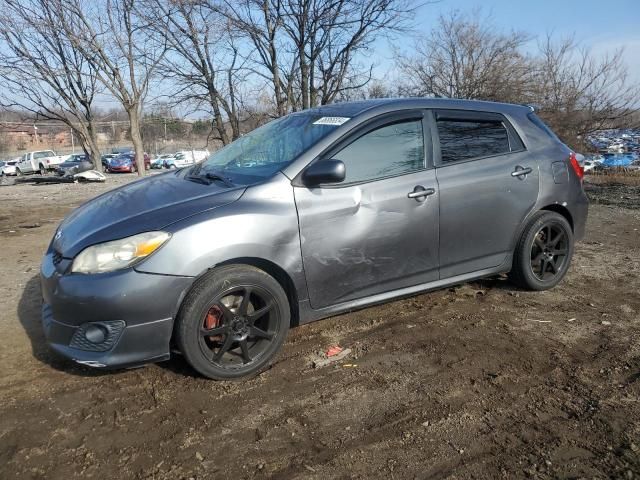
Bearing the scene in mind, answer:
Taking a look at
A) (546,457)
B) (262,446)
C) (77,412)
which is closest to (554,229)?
(546,457)

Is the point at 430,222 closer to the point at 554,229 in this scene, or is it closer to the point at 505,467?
the point at 554,229

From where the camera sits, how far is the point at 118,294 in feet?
8.71

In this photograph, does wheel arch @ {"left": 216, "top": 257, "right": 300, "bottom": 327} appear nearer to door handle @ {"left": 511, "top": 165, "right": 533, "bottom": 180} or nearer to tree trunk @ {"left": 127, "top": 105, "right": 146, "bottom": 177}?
door handle @ {"left": 511, "top": 165, "right": 533, "bottom": 180}

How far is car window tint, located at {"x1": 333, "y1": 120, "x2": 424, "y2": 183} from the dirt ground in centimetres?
119

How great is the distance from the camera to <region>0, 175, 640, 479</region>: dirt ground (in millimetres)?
2264

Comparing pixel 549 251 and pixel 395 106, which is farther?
pixel 549 251

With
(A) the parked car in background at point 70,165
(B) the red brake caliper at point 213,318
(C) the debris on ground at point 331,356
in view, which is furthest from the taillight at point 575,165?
(A) the parked car in background at point 70,165

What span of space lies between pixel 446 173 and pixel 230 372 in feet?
6.94

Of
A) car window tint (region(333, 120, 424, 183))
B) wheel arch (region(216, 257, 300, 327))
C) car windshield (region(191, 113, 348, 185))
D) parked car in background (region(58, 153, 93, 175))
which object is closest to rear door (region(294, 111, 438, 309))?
car window tint (region(333, 120, 424, 183))

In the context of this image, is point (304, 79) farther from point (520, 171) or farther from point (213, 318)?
point (213, 318)

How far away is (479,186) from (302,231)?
1.57 metres

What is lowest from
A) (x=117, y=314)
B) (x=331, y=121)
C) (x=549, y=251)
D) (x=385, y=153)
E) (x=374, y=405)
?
(x=374, y=405)

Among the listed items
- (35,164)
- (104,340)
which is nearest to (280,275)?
(104,340)

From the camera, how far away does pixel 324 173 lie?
10.1 ft
